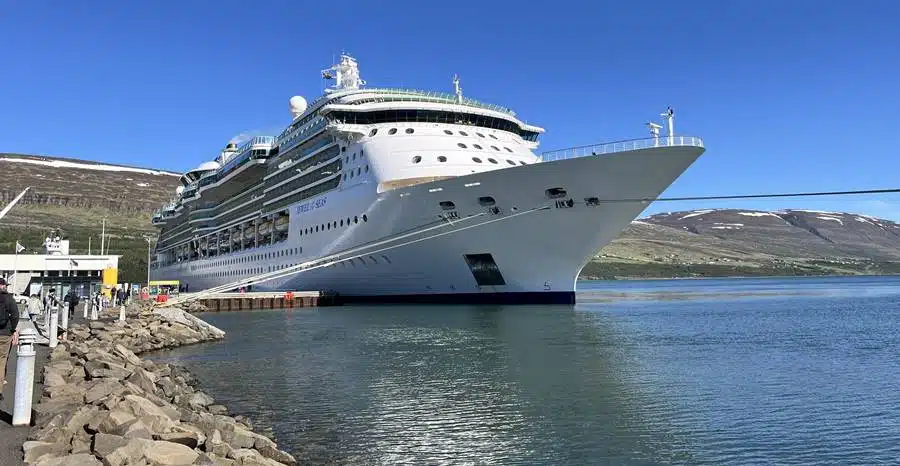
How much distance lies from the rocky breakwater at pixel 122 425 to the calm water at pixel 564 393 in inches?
50.4

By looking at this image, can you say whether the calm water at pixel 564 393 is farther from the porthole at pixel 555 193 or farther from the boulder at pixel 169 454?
the porthole at pixel 555 193

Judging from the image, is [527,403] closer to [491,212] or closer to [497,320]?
[497,320]

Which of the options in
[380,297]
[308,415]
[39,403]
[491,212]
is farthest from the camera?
[380,297]

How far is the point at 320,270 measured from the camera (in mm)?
41719

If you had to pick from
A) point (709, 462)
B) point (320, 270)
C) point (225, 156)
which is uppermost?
point (225, 156)

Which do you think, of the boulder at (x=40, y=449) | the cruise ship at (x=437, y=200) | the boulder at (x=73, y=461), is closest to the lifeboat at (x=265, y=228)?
the cruise ship at (x=437, y=200)

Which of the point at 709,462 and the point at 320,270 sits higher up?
the point at 320,270

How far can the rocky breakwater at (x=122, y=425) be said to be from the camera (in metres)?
5.92

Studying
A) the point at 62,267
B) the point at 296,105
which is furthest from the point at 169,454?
the point at 296,105

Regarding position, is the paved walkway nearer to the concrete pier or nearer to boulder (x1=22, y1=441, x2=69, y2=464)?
boulder (x1=22, y1=441, x2=69, y2=464)

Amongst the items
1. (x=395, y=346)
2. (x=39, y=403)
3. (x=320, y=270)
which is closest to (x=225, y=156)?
(x=320, y=270)

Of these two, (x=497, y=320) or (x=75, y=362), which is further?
(x=497, y=320)

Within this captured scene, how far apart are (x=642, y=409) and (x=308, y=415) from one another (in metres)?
6.00

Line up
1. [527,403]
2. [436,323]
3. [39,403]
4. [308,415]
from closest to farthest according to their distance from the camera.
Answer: [39,403]
[308,415]
[527,403]
[436,323]
